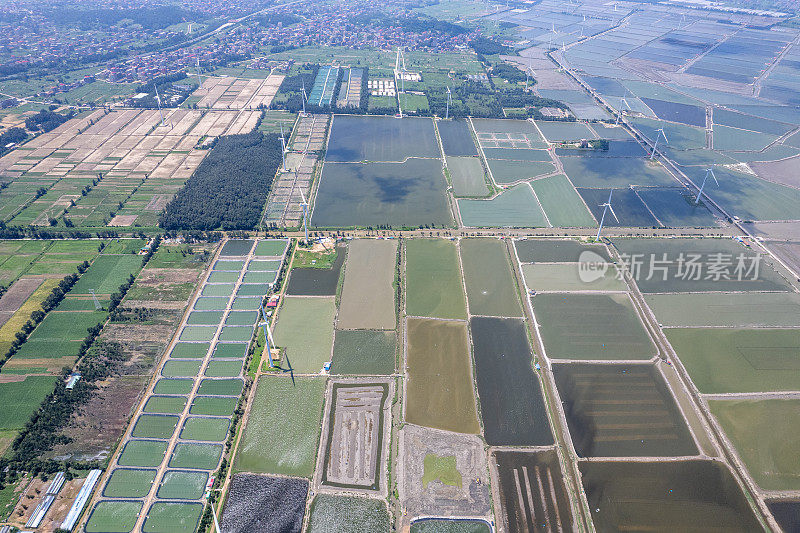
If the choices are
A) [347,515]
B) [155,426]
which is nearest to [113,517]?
[155,426]

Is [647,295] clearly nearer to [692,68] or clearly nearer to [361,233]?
[361,233]

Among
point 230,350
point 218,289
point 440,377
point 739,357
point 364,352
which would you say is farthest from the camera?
point 218,289

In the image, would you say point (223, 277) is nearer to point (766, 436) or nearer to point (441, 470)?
point (441, 470)

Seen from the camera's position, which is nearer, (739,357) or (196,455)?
(196,455)

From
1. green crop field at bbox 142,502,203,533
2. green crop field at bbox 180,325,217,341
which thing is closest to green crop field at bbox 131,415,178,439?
green crop field at bbox 142,502,203,533

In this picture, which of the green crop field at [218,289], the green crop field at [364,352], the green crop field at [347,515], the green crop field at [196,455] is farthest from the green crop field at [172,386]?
the green crop field at [347,515]
